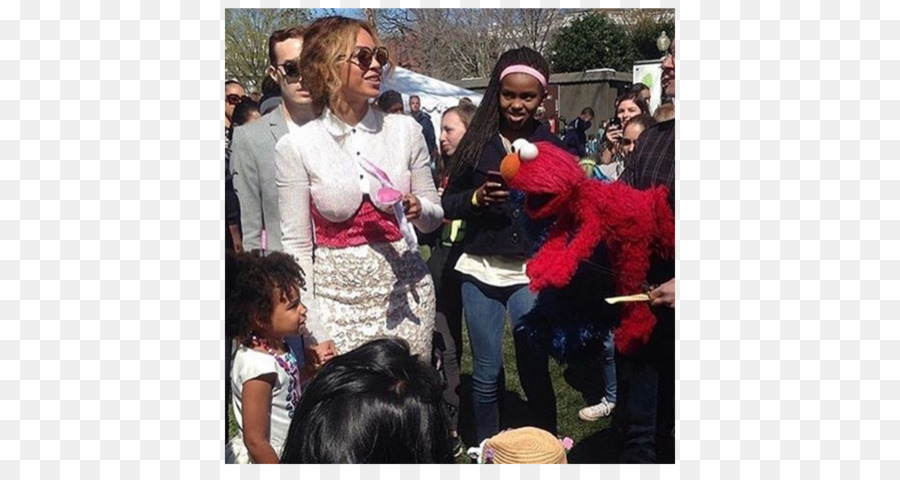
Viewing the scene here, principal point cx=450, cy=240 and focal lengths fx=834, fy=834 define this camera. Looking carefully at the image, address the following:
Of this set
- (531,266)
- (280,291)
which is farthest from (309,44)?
(531,266)

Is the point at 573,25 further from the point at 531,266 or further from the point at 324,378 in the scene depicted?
the point at 324,378

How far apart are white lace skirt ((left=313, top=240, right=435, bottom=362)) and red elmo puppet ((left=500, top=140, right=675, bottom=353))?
29cm

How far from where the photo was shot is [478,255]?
2059 mm

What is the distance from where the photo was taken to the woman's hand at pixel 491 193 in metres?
1.92

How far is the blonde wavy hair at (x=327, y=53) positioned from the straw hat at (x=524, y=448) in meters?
0.88

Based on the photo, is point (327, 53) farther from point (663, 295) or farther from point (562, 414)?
point (562, 414)

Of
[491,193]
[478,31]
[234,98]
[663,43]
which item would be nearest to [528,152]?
[491,193]

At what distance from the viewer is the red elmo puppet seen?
1.78 meters

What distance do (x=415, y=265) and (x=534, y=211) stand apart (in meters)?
0.31

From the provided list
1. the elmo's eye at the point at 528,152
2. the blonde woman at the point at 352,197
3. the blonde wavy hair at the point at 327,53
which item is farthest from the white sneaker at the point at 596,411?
the blonde wavy hair at the point at 327,53

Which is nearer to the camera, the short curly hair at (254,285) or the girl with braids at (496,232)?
the short curly hair at (254,285)

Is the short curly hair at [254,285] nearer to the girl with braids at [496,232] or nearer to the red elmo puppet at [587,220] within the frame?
the girl with braids at [496,232]

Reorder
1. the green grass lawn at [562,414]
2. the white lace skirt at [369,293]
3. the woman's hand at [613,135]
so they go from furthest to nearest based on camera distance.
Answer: the woman's hand at [613,135], the green grass lawn at [562,414], the white lace skirt at [369,293]

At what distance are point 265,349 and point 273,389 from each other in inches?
3.5
